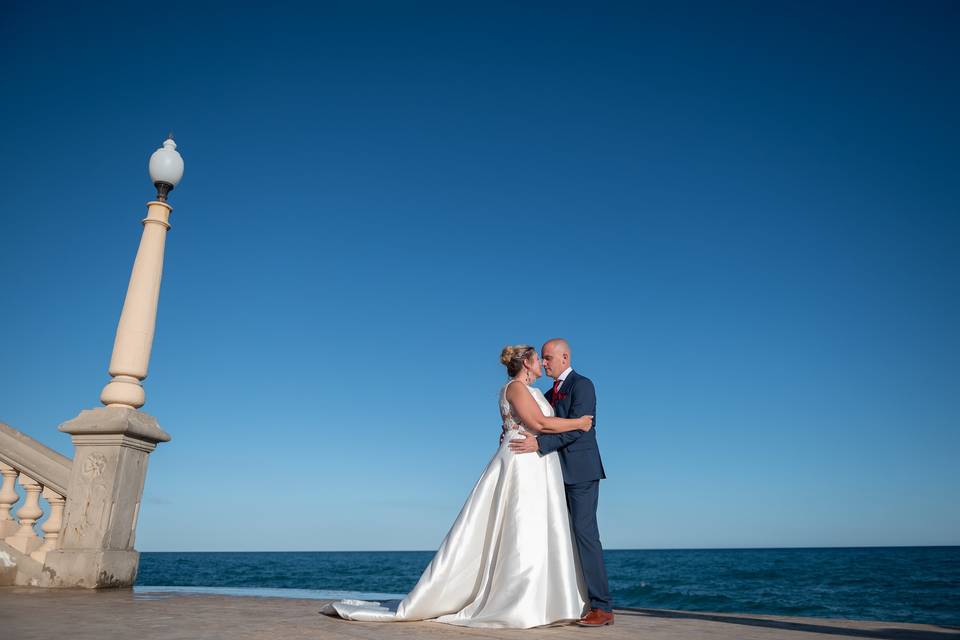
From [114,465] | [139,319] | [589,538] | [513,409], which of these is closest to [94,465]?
[114,465]

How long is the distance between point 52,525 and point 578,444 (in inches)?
219

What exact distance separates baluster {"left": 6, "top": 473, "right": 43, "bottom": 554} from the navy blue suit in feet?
17.8

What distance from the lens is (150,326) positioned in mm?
7336

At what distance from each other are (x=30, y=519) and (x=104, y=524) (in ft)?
3.10

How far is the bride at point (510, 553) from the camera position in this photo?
16.7ft

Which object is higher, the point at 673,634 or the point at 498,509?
the point at 498,509

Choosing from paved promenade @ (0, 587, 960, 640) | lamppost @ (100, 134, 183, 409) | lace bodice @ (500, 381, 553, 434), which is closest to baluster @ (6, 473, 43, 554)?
paved promenade @ (0, 587, 960, 640)

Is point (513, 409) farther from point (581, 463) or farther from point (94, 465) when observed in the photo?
point (94, 465)

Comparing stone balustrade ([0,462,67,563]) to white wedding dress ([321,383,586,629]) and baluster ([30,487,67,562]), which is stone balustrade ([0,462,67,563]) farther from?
white wedding dress ([321,383,586,629])

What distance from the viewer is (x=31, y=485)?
6.91 meters

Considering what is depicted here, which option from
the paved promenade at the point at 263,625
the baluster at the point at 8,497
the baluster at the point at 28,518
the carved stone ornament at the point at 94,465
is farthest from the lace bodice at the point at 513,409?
the baluster at the point at 8,497

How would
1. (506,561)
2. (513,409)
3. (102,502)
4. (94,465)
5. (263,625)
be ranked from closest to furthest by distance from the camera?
(263,625), (506,561), (513,409), (102,502), (94,465)

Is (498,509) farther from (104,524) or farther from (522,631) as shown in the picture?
(104,524)

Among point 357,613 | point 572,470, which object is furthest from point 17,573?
point 572,470
